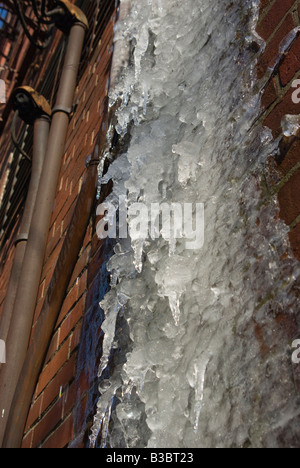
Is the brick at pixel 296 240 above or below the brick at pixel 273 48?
below

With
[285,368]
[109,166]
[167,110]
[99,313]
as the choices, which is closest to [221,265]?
[285,368]

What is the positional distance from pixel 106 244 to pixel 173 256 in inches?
20.8

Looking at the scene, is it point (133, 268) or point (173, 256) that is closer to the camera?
point (173, 256)

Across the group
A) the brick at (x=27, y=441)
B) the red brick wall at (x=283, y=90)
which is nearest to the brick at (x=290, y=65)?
the red brick wall at (x=283, y=90)

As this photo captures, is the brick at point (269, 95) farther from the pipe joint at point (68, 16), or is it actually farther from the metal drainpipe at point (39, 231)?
the pipe joint at point (68, 16)

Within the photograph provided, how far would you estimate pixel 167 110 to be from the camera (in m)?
1.62

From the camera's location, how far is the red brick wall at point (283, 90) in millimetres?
1020

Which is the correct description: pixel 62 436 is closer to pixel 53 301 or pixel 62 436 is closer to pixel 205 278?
pixel 53 301

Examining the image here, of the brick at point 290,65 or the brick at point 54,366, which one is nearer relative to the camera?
the brick at point 290,65

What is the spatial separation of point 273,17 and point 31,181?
6.18 feet

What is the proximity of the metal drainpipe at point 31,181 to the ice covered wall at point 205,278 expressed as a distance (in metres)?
0.96

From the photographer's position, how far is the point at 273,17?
1322 millimetres
